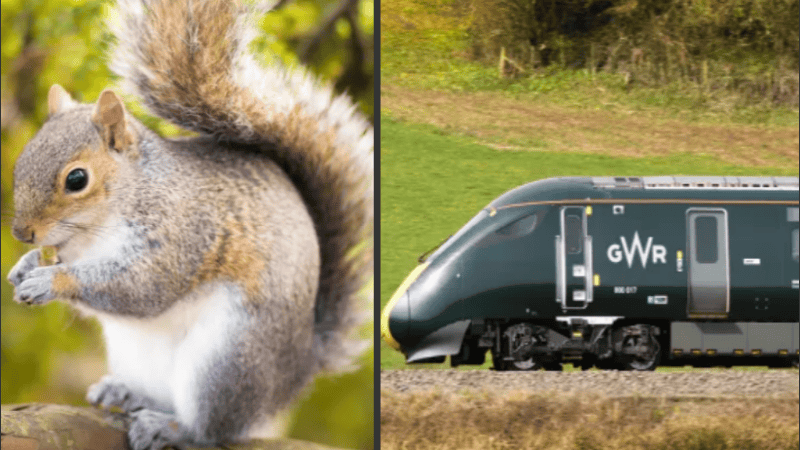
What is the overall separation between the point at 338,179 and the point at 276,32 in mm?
923

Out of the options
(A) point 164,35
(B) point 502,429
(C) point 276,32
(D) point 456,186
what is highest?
(C) point 276,32

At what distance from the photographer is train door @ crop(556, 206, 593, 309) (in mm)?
2791

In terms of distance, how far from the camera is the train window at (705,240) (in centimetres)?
286

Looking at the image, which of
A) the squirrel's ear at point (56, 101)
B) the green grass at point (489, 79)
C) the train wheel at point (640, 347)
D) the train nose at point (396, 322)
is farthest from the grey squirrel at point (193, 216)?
the train wheel at point (640, 347)

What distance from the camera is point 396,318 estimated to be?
2822 millimetres

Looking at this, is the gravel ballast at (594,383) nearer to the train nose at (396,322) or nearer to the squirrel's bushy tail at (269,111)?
the train nose at (396,322)

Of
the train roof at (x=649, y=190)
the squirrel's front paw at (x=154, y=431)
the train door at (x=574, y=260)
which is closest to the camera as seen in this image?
the squirrel's front paw at (x=154, y=431)

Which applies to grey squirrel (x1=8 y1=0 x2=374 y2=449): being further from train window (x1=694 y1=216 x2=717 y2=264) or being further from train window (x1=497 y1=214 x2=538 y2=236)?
train window (x1=694 y1=216 x2=717 y2=264)

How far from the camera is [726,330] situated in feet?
9.41

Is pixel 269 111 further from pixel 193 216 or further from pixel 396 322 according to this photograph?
pixel 396 322

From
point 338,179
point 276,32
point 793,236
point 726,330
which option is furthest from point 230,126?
point 793,236

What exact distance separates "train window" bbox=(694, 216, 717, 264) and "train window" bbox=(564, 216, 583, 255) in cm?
39

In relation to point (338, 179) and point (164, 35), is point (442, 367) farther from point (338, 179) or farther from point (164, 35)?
point (164, 35)

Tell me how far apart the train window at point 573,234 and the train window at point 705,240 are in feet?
1.27
